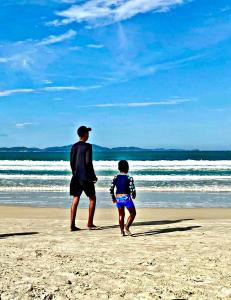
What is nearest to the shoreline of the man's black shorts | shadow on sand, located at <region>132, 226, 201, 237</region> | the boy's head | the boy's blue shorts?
shadow on sand, located at <region>132, 226, 201, 237</region>

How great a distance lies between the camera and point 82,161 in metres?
7.61

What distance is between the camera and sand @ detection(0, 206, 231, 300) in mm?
4219

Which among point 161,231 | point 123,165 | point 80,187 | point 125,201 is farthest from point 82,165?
point 161,231

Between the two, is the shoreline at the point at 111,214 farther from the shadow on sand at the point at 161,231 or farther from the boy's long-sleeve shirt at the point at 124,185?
the boy's long-sleeve shirt at the point at 124,185

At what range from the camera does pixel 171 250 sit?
607 cm

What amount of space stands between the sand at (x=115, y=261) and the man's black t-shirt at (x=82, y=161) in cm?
102

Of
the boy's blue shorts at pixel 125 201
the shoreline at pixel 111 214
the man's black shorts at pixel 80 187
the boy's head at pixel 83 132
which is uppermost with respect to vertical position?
the boy's head at pixel 83 132

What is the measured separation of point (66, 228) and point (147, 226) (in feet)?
5.35

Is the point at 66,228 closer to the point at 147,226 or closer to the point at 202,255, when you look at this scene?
the point at 147,226

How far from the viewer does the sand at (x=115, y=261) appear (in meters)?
4.22

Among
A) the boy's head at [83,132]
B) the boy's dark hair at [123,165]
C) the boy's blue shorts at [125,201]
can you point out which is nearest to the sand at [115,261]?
the boy's blue shorts at [125,201]

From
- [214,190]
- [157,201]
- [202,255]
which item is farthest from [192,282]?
[214,190]

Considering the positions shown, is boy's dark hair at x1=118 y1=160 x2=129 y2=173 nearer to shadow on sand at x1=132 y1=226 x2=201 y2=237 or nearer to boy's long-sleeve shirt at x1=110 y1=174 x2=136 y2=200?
boy's long-sleeve shirt at x1=110 y1=174 x2=136 y2=200

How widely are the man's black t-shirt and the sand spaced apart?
1.02 metres
